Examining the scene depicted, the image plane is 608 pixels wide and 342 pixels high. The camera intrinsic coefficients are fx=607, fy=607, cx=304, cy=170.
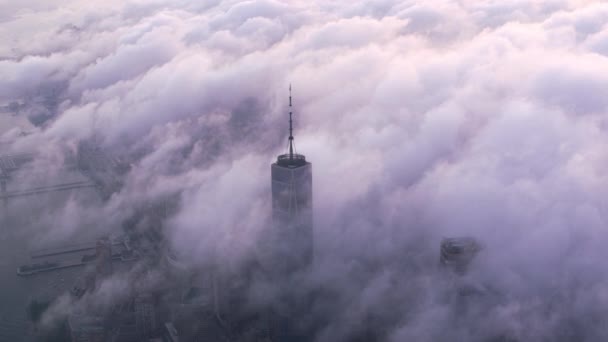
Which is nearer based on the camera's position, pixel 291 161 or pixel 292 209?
pixel 291 161

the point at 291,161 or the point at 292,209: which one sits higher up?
the point at 291,161

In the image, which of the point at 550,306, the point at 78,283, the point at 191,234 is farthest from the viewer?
the point at 191,234

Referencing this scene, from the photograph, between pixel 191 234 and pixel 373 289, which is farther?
pixel 191 234

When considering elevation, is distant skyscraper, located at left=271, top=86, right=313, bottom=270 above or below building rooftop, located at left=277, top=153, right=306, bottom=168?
below

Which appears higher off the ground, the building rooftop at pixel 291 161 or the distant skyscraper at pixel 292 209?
the building rooftop at pixel 291 161

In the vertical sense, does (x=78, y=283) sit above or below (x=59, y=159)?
below

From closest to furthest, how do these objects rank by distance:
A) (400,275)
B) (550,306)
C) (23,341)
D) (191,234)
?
1. (23,341)
2. (550,306)
3. (400,275)
4. (191,234)

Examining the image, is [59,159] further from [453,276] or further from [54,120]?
[453,276]

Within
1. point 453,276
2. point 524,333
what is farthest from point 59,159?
point 524,333
